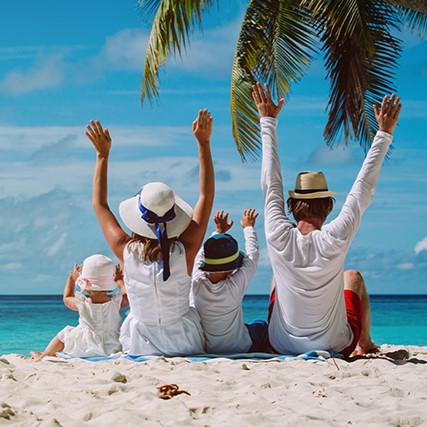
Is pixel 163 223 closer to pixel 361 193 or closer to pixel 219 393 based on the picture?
pixel 361 193

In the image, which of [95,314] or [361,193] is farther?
[95,314]

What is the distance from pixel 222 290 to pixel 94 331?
1.10 metres

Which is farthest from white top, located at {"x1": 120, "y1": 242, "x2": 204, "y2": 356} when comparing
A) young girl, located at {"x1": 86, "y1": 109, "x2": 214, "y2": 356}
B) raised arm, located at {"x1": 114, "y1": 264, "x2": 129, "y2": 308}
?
raised arm, located at {"x1": 114, "y1": 264, "x2": 129, "y2": 308}

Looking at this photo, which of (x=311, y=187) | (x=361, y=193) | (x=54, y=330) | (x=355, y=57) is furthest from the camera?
(x=54, y=330)

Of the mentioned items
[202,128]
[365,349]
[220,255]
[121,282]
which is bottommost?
[365,349]

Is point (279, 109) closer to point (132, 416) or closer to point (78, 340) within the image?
point (78, 340)

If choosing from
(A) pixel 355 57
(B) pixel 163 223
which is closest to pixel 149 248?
(B) pixel 163 223

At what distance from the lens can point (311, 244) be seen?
195 inches

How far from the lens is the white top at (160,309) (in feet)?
16.4

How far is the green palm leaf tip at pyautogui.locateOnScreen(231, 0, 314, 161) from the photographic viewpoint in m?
10.1

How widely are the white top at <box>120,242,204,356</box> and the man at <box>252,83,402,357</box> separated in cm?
61

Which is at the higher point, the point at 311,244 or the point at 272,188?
the point at 272,188

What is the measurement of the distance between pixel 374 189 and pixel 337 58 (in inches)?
203

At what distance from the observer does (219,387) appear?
13.1 ft
